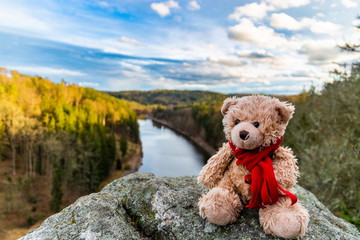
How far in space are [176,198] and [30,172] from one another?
37298 mm

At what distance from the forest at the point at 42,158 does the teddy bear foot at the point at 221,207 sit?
24.0 m

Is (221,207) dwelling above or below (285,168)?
below

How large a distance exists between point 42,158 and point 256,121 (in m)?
39.6

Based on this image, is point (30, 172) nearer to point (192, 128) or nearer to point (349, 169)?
point (349, 169)

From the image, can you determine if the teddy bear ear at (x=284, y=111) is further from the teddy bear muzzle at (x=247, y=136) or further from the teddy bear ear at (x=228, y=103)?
the teddy bear ear at (x=228, y=103)

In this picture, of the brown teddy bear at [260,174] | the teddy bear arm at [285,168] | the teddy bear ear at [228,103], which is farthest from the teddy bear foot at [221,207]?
the teddy bear ear at [228,103]

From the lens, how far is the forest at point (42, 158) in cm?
2479

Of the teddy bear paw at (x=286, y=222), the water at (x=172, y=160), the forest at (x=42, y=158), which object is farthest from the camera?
the water at (x=172, y=160)

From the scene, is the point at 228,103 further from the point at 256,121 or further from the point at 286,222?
the point at 286,222

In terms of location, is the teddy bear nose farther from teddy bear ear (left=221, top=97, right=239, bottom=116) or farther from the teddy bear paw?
the teddy bear paw

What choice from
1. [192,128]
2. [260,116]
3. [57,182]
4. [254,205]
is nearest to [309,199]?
[254,205]

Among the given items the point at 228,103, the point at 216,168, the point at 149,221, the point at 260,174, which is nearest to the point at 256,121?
the point at 228,103

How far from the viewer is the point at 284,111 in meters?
2.27

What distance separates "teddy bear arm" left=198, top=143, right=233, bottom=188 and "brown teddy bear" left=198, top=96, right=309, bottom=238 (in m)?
0.09
